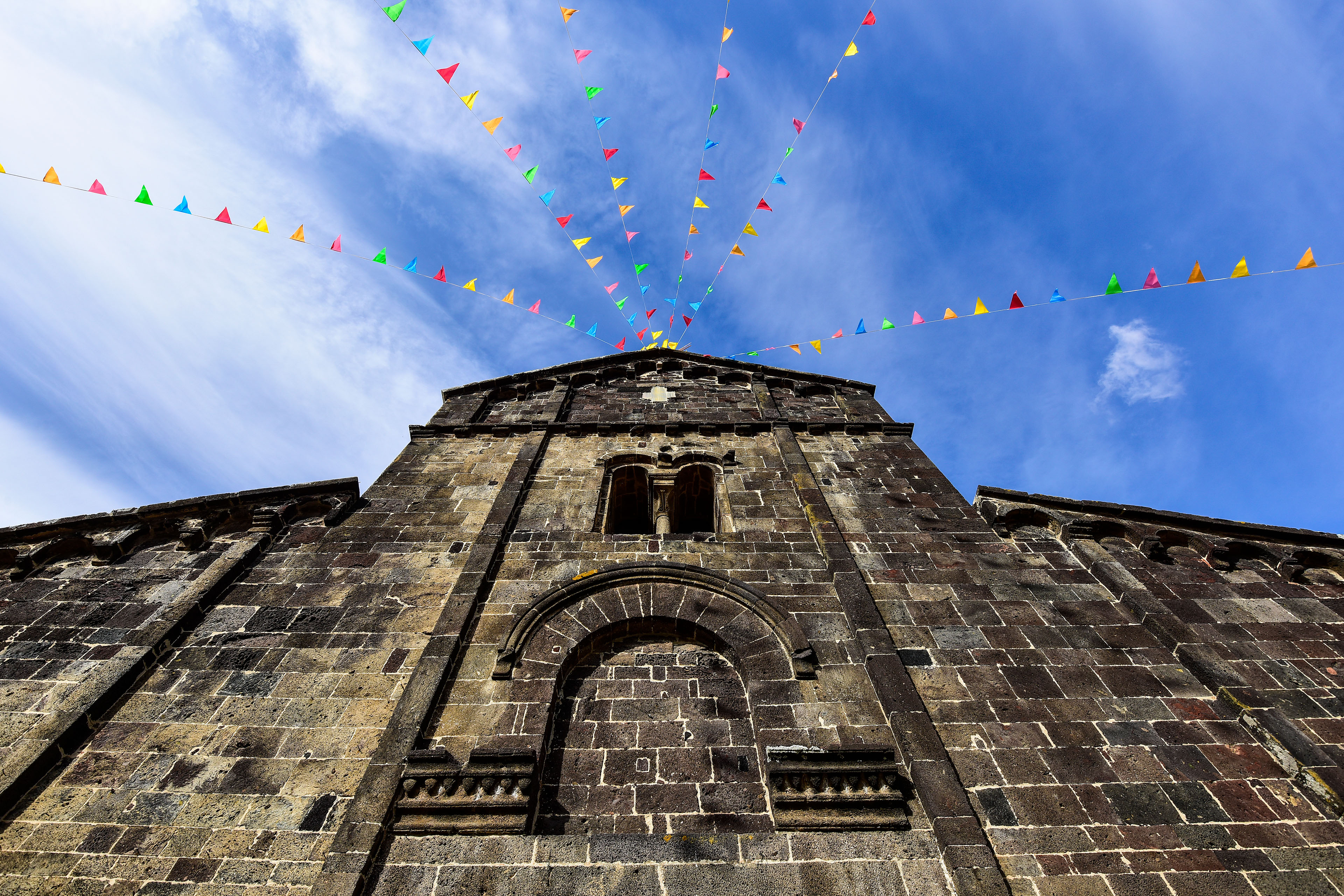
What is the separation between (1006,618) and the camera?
22.6 ft

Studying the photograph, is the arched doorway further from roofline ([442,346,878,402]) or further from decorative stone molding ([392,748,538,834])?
roofline ([442,346,878,402])

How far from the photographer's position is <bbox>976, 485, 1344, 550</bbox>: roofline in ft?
26.0

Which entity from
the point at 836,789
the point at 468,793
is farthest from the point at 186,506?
the point at 836,789

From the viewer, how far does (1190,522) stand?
823cm

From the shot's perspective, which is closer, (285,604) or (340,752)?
(340,752)

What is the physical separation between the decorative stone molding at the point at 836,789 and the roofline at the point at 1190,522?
509 centimetres

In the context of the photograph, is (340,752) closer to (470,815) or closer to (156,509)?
(470,815)

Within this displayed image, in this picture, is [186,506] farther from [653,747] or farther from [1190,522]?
[1190,522]

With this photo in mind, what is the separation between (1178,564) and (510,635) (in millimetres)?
8189

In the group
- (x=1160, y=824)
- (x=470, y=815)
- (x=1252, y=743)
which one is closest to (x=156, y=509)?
(x=470, y=815)

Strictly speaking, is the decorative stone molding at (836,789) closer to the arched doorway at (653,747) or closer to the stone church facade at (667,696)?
the stone church facade at (667,696)

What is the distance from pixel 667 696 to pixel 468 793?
2004mm

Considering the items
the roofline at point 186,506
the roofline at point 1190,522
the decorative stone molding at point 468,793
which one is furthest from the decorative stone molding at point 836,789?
the roofline at point 186,506

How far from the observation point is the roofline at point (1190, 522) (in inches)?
313
